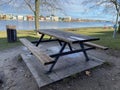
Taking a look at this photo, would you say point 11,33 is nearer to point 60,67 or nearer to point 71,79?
point 60,67

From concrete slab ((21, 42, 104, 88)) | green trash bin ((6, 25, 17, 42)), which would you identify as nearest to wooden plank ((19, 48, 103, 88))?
concrete slab ((21, 42, 104, 88))

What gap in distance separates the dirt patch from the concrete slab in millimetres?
107

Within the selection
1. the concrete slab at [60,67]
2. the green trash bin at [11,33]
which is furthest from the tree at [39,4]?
the concrete slab at [60,67]

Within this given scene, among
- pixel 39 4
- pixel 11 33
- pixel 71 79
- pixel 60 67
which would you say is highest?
pixel 39 4

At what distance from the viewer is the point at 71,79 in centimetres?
346

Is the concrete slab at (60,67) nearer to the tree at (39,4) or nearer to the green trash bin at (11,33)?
Answer: the green trash bin at (11,33)

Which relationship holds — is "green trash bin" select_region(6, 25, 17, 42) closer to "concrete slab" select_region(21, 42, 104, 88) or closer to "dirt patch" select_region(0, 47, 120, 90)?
"concrete slab" select_region(21, 42, 104, 88)

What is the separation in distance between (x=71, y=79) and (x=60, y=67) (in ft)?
1.88

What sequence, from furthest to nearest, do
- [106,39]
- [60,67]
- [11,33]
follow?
[106,39], [11,33], [60,67]

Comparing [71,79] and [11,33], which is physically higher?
[11,33]

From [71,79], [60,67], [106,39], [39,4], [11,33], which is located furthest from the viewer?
[39,4]

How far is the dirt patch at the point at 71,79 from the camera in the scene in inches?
127

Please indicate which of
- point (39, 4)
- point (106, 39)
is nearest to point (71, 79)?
point (106, 39)

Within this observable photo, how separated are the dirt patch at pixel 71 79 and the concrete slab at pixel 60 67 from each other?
107 mm
